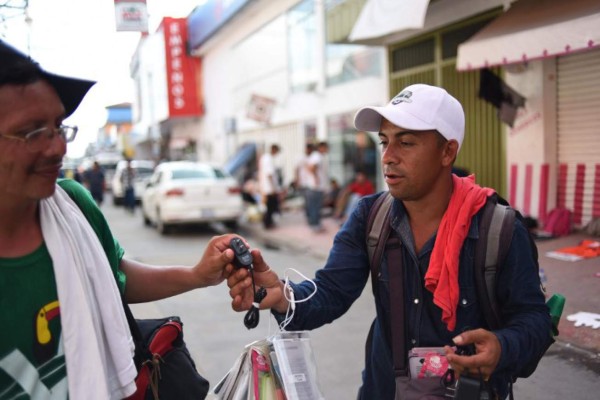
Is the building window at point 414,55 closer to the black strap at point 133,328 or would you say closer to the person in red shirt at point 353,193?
the person in red shirt at point 353,193

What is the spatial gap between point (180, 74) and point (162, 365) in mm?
29996

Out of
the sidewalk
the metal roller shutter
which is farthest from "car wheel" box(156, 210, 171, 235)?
the metal roller shutter

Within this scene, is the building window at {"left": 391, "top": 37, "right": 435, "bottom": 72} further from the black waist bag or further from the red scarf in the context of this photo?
the black waist bag

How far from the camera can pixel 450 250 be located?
1933 mm

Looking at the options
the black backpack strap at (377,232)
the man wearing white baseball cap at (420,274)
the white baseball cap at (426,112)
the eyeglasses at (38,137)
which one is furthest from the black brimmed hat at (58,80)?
the black backpack strap at (377,232)

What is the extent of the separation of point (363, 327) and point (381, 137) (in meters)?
3.84

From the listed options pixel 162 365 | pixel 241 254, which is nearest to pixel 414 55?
pixel 241 254

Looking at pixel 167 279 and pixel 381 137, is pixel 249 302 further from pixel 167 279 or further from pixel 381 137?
pixel 381 137

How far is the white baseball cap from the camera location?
199 cm

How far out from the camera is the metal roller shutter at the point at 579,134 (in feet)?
28.5

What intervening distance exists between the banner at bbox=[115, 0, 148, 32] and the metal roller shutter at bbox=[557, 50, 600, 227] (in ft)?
21.9

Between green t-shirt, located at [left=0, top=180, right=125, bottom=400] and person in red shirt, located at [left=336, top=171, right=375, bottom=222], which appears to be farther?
person in red shirt, located at [left=336, top=171, right=375, bottom=222]

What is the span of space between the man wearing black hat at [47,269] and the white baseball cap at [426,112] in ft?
3.36

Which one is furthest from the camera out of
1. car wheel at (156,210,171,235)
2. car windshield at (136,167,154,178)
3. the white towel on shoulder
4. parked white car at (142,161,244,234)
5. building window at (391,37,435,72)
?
car windshield at (136,167,154,178)
